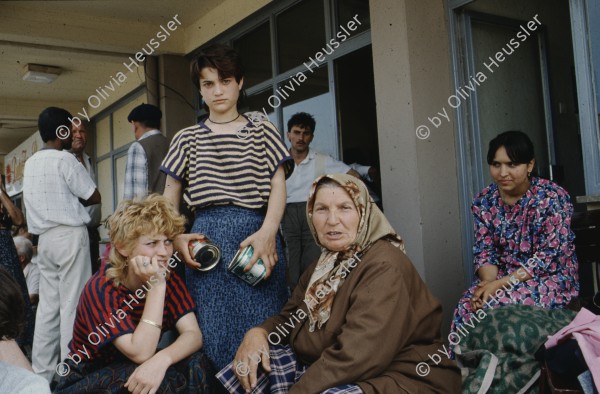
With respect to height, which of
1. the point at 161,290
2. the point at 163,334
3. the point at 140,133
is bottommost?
the point at 163,334

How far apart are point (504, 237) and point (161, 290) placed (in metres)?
1.65

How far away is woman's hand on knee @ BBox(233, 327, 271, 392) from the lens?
2.05 meters

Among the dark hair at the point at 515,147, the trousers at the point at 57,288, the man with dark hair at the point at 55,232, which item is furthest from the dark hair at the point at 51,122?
the dark hair at the point at 515,147

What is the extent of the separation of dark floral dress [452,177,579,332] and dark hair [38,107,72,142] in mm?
2711

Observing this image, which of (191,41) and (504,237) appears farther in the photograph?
(191,41)

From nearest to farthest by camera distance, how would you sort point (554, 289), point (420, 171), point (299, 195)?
1. point (554, 289)
2. point (420, 171)
3. point (299, 195)

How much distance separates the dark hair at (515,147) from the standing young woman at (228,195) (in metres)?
1.06

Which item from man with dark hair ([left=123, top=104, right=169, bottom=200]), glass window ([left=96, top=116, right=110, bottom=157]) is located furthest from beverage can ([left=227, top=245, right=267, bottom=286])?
glass window ([left=96, top=116, right=110, bottom=157])

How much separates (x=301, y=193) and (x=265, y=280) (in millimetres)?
2191

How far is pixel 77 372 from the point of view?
2.11 metres

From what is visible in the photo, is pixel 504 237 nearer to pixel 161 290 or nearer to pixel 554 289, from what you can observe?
pixel 554 289

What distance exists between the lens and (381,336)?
175 centimetres

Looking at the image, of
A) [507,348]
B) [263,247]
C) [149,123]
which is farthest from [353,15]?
[507,348]

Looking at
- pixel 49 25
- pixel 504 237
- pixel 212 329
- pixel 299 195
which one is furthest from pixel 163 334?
pixel 49 25
